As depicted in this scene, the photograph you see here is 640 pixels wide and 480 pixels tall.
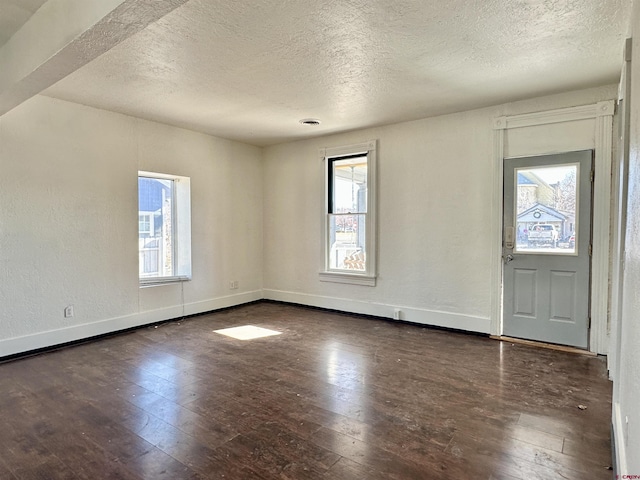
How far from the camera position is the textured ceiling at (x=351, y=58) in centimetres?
247

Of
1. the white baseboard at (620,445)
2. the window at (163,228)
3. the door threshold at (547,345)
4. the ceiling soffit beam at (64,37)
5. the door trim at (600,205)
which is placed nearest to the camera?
the white baseboard at (620,445)

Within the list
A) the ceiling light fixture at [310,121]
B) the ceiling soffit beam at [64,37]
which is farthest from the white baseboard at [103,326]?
the ceiling light fixture at [310,121]

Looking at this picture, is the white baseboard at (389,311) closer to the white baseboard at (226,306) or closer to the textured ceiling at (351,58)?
the white baseboard at (226,306)

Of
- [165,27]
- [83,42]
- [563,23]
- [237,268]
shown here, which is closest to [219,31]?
[165,27]

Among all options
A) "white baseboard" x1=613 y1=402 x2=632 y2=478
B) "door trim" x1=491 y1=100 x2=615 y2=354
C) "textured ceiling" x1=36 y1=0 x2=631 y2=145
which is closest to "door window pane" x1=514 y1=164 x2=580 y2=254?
"door trim" x1=491 y1=100 x2=615 y2=354

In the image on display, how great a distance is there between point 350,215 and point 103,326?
3561mm

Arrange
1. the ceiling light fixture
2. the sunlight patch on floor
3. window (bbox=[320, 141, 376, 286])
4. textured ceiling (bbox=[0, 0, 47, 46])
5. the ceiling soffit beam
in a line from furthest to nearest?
window (bbox=[320, 141, 376, 286]), the ceiling light fixture, the sunlight patch on floor, textured ceiling (bbox=[0, 0, 47, 46]), the ceiling soffit beam

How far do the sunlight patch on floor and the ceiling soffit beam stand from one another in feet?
10.1

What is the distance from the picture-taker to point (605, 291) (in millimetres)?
3742

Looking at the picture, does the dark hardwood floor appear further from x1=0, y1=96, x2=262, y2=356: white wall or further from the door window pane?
the door window pane

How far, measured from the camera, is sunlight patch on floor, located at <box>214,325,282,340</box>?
14.7 feet

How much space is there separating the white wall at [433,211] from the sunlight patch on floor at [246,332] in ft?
4.59

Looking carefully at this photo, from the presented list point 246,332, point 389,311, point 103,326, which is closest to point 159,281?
point 103,326

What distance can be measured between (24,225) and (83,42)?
258 cm
